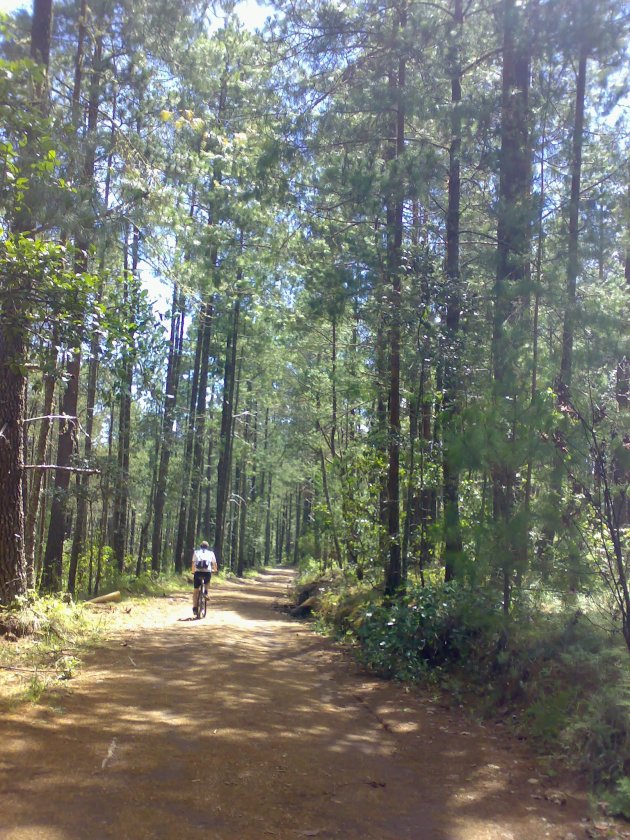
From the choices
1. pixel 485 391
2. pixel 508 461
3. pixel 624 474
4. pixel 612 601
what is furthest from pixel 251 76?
pixel 612 601

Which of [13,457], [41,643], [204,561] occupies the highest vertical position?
[13,457]

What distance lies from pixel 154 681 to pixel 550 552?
15.8ft

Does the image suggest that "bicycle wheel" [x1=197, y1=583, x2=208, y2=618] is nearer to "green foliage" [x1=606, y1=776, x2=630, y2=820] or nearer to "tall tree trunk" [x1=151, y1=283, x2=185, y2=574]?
"tall tree trunk" [x1=151, y1=283, x2=185, y2=574]

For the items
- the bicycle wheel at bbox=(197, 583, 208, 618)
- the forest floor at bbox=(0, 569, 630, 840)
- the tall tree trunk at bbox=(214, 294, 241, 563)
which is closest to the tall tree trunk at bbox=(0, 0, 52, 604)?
the forest floor at bbox=(0, 569, 630, 840)

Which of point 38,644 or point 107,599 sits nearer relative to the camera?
point 38,644

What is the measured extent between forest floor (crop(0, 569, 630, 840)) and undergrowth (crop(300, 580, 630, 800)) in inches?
12.0

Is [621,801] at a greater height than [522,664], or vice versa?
[522,664]

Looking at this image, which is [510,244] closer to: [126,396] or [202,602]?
[126,396]

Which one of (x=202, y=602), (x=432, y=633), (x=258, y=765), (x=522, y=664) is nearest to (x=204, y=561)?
(x=202, y=602)

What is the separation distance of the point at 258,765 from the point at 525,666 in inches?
132

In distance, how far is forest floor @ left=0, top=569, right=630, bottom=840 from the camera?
14.4 feet

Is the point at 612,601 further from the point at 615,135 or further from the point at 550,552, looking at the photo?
the point at 615,135

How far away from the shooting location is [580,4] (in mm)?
10336

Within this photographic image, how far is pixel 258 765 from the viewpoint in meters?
5.50
